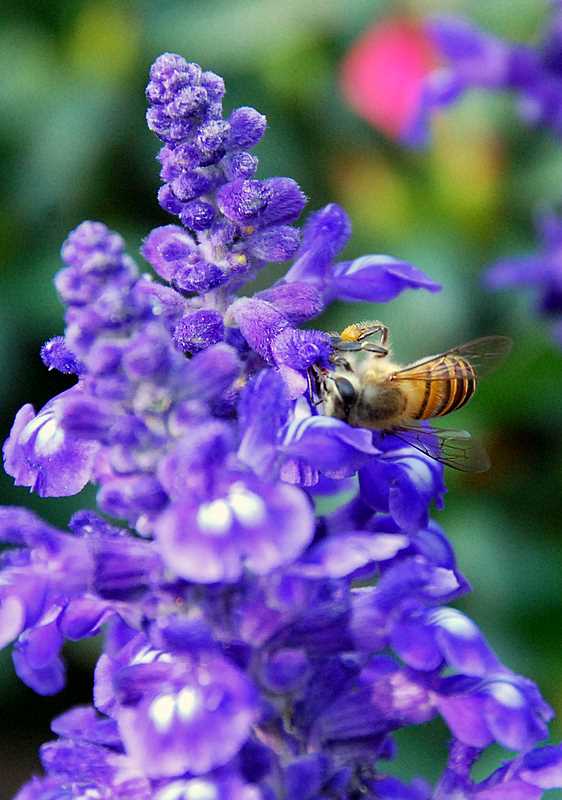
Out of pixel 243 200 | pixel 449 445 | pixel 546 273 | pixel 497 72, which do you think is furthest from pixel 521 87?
pixel 243 200

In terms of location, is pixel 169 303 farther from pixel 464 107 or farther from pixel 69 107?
pixel 464 107

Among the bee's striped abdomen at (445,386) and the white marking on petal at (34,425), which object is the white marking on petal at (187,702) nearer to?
the white marking on petal at (34,425)

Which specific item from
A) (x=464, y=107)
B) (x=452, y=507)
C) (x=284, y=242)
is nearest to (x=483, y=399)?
(x=452, y=507)

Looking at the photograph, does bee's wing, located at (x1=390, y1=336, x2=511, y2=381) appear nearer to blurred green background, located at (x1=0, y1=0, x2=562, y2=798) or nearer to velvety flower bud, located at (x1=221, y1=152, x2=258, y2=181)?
velvety flower bud, located at (x1=221, y1=152, x2=258, y2=181)

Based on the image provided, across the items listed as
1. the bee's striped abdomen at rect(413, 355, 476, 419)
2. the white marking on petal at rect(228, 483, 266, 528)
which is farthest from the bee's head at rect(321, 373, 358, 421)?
→ the white marking on petal at rect(228, 483, 266, 528)

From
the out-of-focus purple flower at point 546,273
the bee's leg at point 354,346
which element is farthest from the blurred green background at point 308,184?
the bee's leg at point 354,346

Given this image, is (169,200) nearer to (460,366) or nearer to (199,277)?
(199,277)
